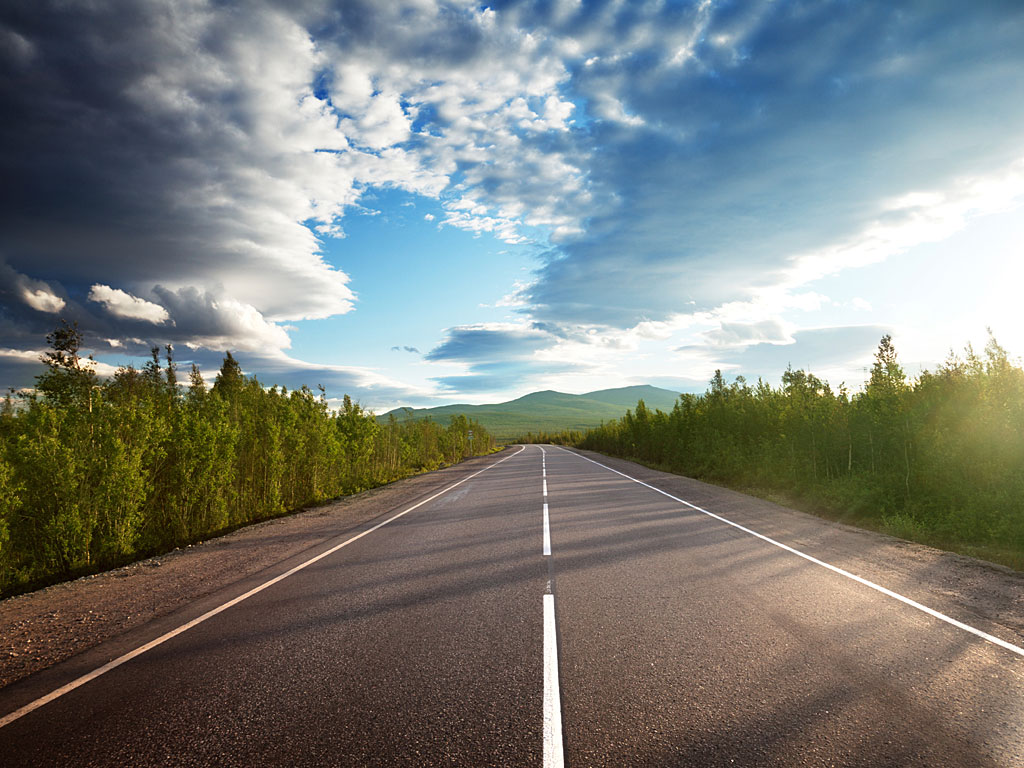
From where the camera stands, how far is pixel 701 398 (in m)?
32.0

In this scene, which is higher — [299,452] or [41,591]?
[299,452]

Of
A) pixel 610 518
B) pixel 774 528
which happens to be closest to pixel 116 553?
pixel 610 518

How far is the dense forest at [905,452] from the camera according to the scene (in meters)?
9.69

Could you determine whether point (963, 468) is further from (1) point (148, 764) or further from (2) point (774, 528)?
(1) point (148, 764)

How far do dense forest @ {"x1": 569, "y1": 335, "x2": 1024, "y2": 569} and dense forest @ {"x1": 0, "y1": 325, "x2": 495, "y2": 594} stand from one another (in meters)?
14.3

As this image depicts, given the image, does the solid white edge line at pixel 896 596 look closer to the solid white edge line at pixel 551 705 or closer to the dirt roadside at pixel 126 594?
the solid white edge line at pixel 551 705

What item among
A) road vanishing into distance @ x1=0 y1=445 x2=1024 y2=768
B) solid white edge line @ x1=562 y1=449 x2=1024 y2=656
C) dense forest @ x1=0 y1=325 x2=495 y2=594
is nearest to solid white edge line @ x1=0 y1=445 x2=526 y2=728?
road vanishing into distance @ x1=0 y1=445 x2=1024 y2=768

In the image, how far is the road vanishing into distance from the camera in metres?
2.86

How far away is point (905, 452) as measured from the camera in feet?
41.8

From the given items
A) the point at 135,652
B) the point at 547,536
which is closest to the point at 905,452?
the point at 547,536

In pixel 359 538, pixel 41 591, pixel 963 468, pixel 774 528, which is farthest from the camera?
pixel 963 468

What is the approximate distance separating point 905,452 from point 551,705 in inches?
539

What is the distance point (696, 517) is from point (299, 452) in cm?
1119

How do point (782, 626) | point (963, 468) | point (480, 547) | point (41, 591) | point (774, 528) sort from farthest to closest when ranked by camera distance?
1. point (963, 468)
2. point (774, 528)
3. point (480, 547)
4. point (41, 591)
5. point (782, 626)
